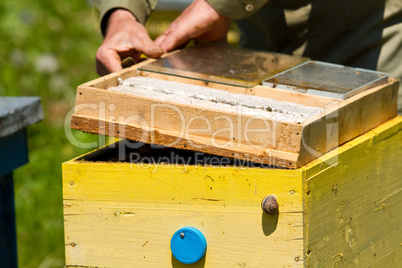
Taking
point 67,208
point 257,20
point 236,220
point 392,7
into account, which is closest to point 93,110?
point 67,208

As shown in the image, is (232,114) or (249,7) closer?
(232,114)

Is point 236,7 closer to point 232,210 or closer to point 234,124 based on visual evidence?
point 234,124

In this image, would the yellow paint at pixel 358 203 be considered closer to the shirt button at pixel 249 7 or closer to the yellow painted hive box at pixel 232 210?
the yellow painted hive box at pixel 232 210

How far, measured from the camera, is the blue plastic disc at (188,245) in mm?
1240

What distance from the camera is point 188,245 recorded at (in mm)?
1243

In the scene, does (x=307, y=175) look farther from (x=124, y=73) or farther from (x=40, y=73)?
(x=40, y=73)

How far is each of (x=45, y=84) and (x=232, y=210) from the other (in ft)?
8.92

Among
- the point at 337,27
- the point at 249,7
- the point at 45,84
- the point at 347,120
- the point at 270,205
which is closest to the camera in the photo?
the point at 270,205

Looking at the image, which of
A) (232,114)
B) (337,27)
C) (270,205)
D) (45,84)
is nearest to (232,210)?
(270,205)

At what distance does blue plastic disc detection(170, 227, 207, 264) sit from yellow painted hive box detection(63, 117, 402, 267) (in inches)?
0.5

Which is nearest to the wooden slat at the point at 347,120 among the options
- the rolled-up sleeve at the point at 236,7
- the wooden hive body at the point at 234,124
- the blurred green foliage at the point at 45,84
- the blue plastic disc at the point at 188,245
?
the wooden hive body at the point at 234,124

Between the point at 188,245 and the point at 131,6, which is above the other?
the point at 131,6

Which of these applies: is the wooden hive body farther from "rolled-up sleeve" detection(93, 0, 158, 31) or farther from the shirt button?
"rolled-up sleeve" detection(93, 0, 158, 31)

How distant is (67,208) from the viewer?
1320 millimetres
